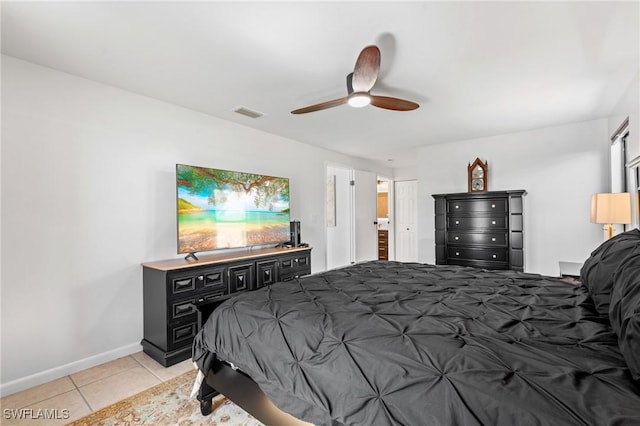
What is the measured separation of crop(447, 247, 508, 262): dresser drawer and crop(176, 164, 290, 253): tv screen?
8.36 ft

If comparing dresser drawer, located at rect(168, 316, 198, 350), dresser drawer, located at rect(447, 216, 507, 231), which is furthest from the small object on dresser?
dresser drawer, located at rect(168, 316, 198, 350)

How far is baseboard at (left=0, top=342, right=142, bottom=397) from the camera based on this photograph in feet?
7.27

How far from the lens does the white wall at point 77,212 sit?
228 cm

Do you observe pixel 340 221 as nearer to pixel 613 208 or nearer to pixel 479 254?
pixel 479 254

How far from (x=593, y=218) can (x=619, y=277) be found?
7.66 feet

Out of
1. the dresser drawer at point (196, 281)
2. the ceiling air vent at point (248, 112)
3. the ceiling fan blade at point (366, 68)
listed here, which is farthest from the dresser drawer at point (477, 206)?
the dresser drawer at point (196, 281)

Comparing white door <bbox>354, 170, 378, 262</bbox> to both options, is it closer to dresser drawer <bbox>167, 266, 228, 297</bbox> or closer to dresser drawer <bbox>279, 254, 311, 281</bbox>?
dresser drawer <bbox>279, 254, 311, 281</bbox>

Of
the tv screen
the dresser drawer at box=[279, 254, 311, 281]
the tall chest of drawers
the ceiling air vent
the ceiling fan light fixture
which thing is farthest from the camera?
the tall chest of drawers

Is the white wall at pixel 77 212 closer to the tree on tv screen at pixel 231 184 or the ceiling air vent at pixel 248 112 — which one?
the tree on tv screen at pixel 231 184

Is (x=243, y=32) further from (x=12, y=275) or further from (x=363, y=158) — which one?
(x=363, y=158)

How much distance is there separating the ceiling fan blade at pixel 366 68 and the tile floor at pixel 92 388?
8.96 ft

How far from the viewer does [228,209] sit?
3.52 m

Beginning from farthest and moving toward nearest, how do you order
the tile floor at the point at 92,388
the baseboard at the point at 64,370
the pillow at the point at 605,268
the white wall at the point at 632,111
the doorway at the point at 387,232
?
1. the doorway at the point at 387,232
2. the white wall at the point at 632,111
3. the baseboard at the point at 64,370
4. the tile floor at the point at 92,388
5. the pillow at the point at 605,268

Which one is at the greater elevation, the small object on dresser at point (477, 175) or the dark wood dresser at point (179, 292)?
the small object on dresser at point (477, 175)
